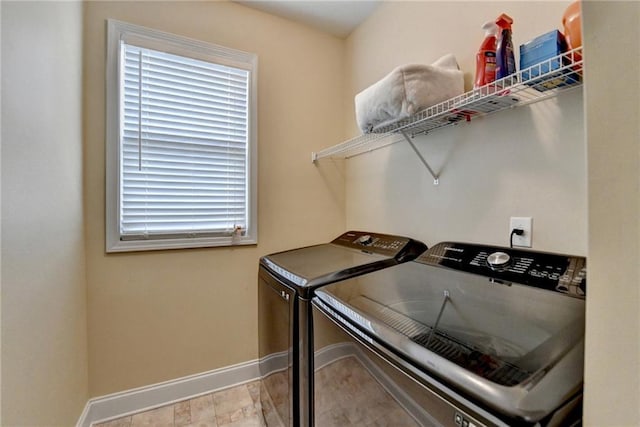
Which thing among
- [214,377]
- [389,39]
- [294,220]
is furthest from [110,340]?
[389,39]

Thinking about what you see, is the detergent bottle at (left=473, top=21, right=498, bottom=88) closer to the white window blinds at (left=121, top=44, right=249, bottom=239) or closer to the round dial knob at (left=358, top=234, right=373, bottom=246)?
the round dial knob at (left=358, top=234, right=373, bottom=246)

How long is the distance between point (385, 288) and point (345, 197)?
1355 mm

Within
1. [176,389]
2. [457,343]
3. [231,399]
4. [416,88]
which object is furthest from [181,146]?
[457,343]

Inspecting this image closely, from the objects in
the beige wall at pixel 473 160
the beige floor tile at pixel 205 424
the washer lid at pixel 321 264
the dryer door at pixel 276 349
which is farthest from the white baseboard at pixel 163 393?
the beige wall at pixel 473 160

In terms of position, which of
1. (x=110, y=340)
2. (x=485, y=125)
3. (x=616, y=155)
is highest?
(x=485, y=125)

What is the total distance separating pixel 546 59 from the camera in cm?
86

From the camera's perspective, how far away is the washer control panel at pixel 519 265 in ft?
2.91

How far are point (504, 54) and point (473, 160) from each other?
44cm

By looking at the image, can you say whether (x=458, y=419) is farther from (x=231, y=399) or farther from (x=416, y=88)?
(x=231, y=399)

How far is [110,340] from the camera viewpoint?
165 centimetres

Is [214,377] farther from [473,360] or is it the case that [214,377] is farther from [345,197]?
[473,360]

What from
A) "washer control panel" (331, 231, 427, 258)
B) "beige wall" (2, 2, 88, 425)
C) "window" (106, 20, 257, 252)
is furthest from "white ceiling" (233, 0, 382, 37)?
"washer control panel" (331, 231, 427, 258)

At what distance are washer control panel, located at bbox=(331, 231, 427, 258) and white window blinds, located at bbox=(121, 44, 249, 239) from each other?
761mm

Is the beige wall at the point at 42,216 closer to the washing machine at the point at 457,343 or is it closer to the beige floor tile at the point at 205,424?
the beige floor tile at the point at 205,424
